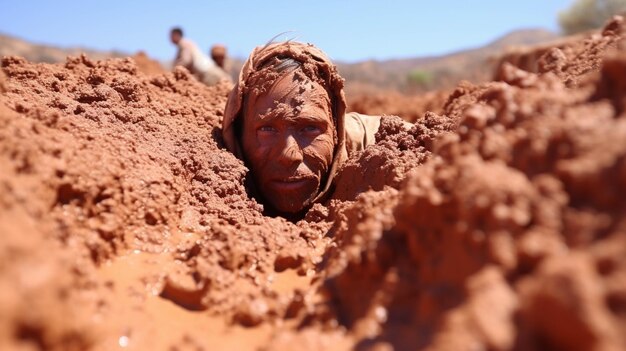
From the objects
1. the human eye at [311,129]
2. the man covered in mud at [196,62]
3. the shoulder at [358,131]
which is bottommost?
the man covered in mud at [196,62]

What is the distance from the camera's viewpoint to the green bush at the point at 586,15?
21219 mm

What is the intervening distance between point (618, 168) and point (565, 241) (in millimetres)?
220

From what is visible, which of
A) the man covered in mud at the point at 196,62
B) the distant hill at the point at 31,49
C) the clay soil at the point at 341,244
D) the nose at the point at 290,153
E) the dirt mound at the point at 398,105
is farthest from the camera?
the distant hill at the point at 31,49

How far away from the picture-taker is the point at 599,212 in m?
1.28

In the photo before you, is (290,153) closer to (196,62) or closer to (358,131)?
(358,131)

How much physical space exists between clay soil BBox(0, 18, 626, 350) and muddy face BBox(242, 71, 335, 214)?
0.39 m

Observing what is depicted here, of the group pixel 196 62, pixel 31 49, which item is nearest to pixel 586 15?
pixel 196 62

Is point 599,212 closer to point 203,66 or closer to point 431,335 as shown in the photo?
point 431,335

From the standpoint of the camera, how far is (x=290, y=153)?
118 inches

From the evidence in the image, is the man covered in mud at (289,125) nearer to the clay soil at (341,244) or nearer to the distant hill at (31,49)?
the clay soil at (341,244)

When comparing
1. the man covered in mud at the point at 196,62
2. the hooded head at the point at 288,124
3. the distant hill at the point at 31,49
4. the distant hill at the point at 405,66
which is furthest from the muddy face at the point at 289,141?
the distant hill at the point at 31,49

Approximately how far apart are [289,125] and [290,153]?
0.56 feet

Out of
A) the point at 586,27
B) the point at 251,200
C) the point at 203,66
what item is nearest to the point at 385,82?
the point at 586,27

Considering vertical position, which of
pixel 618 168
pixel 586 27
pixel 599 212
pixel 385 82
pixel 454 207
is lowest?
pixel 385 82
